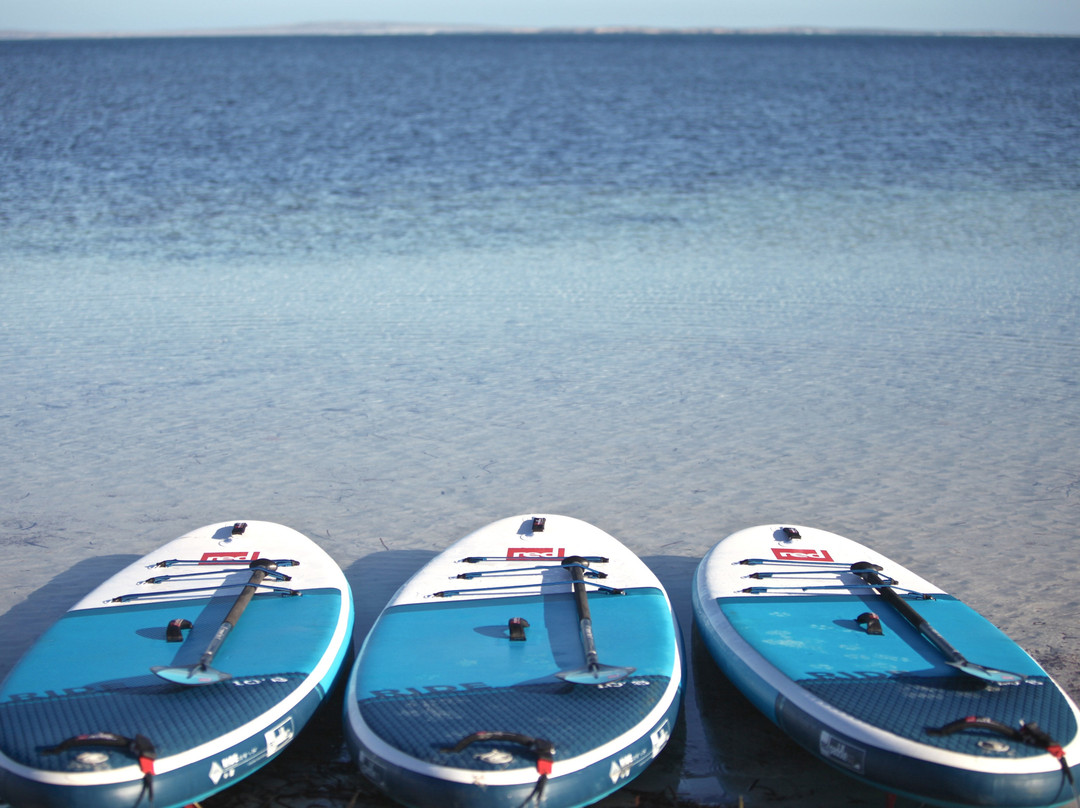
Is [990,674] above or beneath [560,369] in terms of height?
above

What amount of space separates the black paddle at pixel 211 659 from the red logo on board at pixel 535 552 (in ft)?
3.86

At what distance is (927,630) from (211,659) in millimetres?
2856

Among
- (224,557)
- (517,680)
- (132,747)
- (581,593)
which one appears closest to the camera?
(132,747)

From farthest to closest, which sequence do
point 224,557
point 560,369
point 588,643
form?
1. point 560,369
2. point 224,557
3. point 588,643

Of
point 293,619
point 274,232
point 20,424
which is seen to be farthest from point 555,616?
point 274,232

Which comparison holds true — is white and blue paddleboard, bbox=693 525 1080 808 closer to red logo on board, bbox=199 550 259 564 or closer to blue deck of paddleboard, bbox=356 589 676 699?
blue deck of paddleboard, bbox=356 589 676 699

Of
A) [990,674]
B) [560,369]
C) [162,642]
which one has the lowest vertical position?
[560,369]

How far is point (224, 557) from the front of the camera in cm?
469

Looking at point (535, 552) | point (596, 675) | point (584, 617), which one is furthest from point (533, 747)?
point (535, 552)

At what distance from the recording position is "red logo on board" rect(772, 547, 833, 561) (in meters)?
4.67

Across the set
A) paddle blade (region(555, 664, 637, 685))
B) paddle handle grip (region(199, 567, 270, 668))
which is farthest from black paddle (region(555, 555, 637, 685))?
paddle handle grip (region(199, 567, 270, 668))

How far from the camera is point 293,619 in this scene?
13.6ft

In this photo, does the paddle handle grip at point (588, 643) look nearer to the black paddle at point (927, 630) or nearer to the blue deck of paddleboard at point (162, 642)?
the blue deck of paddleboard at point (162, 642)

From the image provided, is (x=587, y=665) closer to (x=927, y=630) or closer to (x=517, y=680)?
(x=517, y=680)
